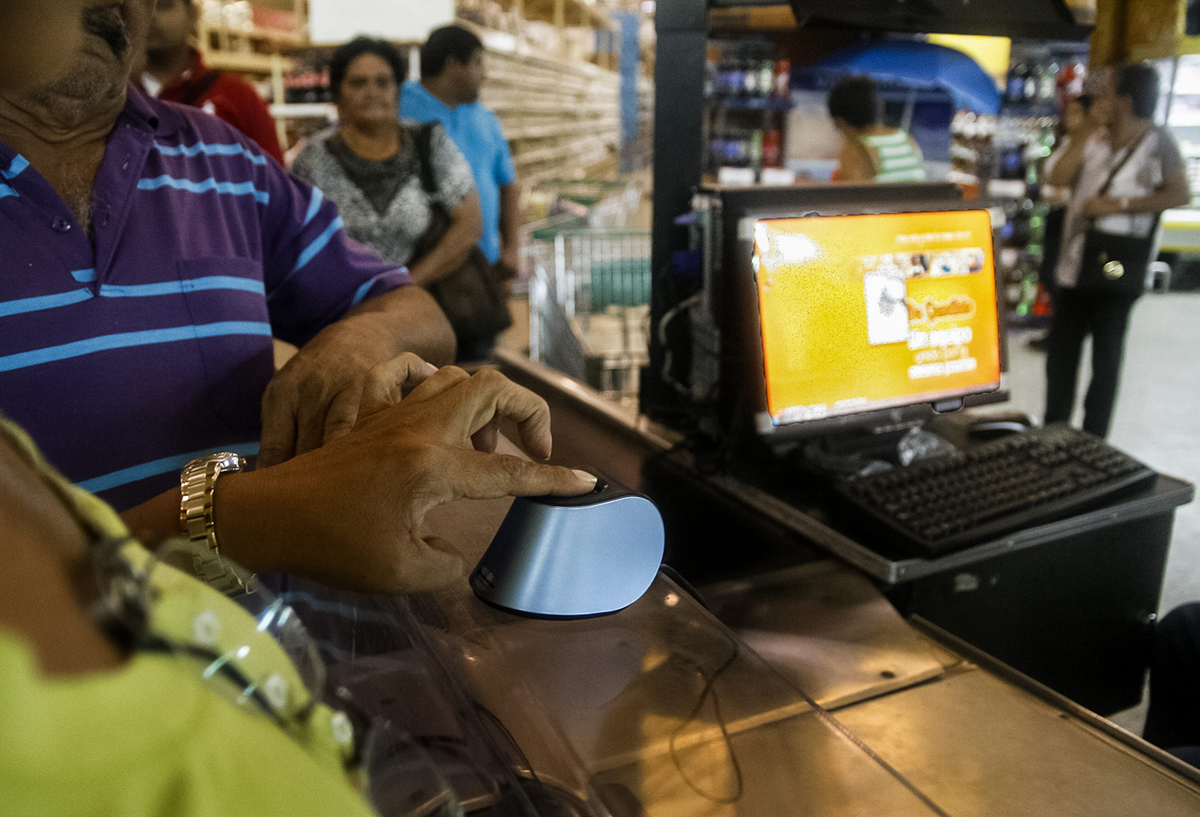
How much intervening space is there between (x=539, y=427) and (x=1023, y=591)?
96 cm

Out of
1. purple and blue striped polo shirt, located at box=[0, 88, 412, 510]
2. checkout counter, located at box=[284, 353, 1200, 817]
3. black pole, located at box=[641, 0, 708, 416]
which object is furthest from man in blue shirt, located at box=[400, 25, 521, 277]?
checkout counter, located at box=[284, 353, 1200, 817]

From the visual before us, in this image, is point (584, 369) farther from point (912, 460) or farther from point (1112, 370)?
point (1112, 370)

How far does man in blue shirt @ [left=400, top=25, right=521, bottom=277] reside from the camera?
11.0ft

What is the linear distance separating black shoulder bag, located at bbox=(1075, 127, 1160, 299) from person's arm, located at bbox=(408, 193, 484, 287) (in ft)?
8.69

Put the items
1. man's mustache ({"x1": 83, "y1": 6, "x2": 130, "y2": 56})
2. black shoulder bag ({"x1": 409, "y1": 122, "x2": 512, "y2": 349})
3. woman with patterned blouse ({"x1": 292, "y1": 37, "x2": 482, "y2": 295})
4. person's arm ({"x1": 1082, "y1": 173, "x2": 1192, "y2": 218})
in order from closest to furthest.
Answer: man's mustache ({"x1": 83, "y1": 6, "x2": 130, "y2": 56})
woman with patterned blouse ({"x1": 292, "y1": 37, "x2": 482, "y2": 295})
black shoulder bag ({"x1": 409, "y1": 122, "x2": 512, "y2": 349})
person's arm ({"x1": 1082, "y1": 173, "x2": 1192, "y2": 218})

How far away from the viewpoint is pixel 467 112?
3.49m

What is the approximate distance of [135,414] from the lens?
952mm

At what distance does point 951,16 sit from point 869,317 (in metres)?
0.74

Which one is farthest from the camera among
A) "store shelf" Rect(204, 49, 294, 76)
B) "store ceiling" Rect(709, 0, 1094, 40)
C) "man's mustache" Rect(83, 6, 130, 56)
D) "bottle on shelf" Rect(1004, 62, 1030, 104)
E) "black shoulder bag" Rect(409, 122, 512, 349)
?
"bottle on shelf" Rect(1004, 62, 1030, 104)

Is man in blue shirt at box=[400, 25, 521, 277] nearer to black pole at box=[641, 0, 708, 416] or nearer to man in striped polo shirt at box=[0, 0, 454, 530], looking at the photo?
black pole at box=[641, 0, 708, 416]

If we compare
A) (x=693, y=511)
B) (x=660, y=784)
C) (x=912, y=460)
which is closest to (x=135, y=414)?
(x=660, y=784)

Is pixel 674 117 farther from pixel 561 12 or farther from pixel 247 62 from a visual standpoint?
pixel 561 12

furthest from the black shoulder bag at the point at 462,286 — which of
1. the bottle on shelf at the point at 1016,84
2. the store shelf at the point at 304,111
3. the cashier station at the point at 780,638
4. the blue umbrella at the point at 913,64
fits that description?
the bottle on shelf at the point at 1016,84

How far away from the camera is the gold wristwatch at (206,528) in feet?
1.84
